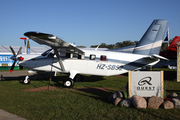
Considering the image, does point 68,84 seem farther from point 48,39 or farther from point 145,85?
point 145,85

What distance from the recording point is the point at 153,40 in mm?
13422

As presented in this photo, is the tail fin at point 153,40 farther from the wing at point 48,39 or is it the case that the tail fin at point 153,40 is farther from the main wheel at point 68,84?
the main wheel at point 68,84

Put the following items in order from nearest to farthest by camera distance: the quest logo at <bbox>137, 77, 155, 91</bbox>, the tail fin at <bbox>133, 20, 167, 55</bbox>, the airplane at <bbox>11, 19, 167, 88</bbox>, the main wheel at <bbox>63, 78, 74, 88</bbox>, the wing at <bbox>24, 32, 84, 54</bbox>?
the quest logo at <bbox>137, 77, 155, 91</bbox> < the wing at <bbox>24, 32, 84, 54</bbox> < the main wheel at <bbox>63, 78, 74, 88</bbox> < the airplane at <bbox>11, 19, 167, 88</bbox> < the tail fin at <bbox>133, 20, 167, 55</bbox>

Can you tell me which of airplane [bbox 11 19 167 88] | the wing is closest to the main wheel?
airplane [bbox 11 19 167 88]

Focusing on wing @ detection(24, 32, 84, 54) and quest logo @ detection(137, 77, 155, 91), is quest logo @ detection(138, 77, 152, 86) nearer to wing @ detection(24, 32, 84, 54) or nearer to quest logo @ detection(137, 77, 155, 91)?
quest logo @ detection(137, 77, 155, 91)

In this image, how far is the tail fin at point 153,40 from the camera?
521 inches

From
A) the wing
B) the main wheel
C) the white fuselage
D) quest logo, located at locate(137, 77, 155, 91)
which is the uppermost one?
the wing

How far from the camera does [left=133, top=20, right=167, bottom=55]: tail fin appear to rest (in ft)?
43.4

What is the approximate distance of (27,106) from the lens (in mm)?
7137

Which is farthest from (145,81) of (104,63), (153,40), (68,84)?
(153,40)

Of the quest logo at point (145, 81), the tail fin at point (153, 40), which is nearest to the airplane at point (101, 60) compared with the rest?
the tail fin at point (153, 40)

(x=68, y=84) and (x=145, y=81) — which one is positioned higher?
(x=145, y=81)

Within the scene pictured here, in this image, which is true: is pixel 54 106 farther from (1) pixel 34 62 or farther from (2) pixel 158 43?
(2) pixel 158 43

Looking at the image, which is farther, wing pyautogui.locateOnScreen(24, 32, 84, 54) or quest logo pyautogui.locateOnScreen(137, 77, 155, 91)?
wing pyautogui.locateOnScreen(24, 32, 84, 54)
